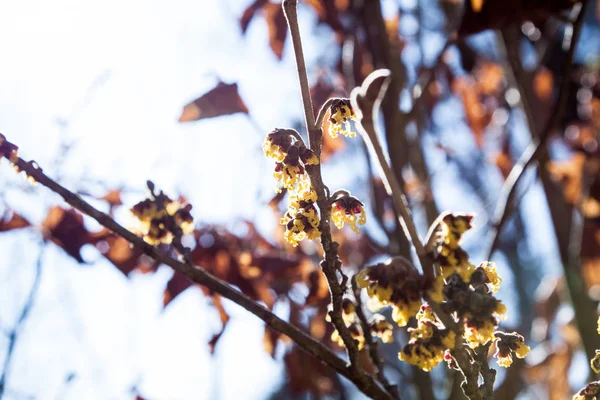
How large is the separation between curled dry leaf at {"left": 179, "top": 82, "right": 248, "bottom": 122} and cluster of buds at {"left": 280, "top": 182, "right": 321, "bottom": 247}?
43 cm

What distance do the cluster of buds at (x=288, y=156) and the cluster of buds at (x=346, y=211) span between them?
2.2 inches

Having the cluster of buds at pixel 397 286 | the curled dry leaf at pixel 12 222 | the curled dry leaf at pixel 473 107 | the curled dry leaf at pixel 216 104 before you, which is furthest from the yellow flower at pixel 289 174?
the curled dry leaf at pixel 473 107

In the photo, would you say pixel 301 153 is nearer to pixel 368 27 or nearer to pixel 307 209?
pixel 307 209

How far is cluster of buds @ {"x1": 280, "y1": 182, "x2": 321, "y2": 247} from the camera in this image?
620 millimetres

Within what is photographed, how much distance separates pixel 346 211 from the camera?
67 cm

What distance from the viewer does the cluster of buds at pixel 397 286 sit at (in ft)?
1.84

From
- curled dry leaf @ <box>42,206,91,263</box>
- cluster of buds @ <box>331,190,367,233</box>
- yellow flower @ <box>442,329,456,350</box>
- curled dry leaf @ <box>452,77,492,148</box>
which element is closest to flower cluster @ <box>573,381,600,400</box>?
yellow flower @ <box>442,329,456,350</box>

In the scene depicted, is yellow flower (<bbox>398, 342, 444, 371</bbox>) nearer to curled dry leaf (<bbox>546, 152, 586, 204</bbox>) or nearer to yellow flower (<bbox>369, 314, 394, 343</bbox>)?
yellow flower (<bbox>369, 314, 394, 343</bbox>)

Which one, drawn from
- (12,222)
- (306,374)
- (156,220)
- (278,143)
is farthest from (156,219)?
(306,374)

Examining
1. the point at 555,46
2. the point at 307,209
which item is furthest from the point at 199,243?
the point at 555,46

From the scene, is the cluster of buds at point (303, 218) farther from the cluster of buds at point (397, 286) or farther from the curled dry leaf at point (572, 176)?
the curled dry leaf at point (572, 176)

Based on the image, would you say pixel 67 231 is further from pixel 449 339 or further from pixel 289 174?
pixel 449 339

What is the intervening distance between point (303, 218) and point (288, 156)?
8cm

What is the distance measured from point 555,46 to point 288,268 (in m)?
1.30
